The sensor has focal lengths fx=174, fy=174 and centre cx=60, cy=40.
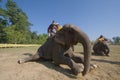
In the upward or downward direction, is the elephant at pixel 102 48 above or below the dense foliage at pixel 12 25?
below

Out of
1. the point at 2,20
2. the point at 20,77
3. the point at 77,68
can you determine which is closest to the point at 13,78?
the point at 20,77

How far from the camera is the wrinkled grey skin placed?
590 cm

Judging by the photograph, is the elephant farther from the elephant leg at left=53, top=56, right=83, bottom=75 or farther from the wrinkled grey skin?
the elephant leg at left=53, top=56, right=83, bottom=75

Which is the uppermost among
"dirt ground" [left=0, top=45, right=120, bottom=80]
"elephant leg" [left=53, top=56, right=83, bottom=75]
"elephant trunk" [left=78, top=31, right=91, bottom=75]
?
Result: "elephant trunk" [left=78, top=31, right=91, bottom=75]

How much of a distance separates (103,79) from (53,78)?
171 centimetres

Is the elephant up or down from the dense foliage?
down

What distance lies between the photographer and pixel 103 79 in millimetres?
5930

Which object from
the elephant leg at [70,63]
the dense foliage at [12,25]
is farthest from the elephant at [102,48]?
the dense foliage at [12,25]

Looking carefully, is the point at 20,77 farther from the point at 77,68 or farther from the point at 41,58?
the point at 41,58

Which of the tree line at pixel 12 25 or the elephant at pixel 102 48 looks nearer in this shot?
the elephant at pixel 102 48

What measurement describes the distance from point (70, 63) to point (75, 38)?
0.93 metres

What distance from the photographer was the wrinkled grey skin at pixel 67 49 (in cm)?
590

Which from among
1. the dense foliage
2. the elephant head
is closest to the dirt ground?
the elephant head

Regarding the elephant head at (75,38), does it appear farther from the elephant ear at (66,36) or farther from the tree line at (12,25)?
the tree line at (12,25)
